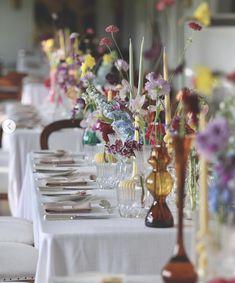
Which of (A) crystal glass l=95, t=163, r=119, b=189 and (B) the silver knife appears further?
(A) crystal glass l=95, t=163, r=119, b=189

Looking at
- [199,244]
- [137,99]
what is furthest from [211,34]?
[199,244]

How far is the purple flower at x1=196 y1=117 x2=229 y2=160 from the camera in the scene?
89.6 inches

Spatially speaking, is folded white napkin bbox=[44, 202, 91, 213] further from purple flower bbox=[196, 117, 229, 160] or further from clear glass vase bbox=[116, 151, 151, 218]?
purple flower bbox=[196, 117, 229, 160]

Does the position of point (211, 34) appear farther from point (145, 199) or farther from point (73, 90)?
point (145, 199)

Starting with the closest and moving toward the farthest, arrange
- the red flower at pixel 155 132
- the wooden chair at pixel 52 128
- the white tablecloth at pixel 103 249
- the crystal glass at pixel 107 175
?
the white tablecloth at pixel 103 249
the red flower at pixel 155 132
the crystal glass at pixel 107 175
the wooden chair at pixel 52 128

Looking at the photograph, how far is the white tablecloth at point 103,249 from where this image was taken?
10.3 feet

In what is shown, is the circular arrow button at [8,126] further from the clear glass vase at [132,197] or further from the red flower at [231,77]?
the red flower at [231,77]

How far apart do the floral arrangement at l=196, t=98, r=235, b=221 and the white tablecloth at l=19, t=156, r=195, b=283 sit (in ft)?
2.68

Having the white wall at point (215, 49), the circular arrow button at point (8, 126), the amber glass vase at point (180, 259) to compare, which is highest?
the white wall at point (215, 49)

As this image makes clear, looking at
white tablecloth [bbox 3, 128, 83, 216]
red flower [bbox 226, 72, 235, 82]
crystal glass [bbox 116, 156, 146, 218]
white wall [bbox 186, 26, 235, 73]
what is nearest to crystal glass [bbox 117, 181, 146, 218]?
crystal glass [bbox 116, 156, 146, 218]

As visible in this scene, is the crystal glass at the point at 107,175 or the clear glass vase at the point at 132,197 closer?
the clear glass vase at the point at 132,197

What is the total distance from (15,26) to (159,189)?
16425mm

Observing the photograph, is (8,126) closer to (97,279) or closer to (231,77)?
(97,279)

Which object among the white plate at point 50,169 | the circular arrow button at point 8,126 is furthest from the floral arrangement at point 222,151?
the circular arrow button at point 8,126
